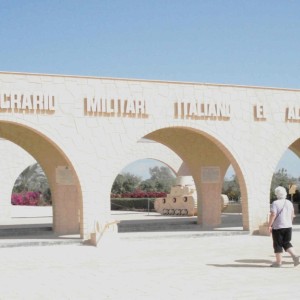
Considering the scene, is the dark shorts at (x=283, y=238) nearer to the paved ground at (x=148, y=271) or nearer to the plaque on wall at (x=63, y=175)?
the paved ground at (x=148, y=271)

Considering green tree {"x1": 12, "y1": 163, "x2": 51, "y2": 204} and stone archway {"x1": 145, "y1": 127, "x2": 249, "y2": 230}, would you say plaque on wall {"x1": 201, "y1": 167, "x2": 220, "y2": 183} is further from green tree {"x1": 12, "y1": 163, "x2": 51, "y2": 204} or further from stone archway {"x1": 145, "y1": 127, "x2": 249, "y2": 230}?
green tree {"x1": 12, "y1": 163, "x2": 51, "y2": 204}

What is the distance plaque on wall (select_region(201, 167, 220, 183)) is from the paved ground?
5.21m

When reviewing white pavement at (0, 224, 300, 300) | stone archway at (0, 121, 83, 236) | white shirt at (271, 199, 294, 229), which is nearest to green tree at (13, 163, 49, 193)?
stone archway at (0, 121, 83, 236)

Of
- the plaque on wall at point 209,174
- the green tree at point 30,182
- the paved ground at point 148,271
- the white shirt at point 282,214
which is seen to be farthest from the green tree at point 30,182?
the white shirt at point 282,214

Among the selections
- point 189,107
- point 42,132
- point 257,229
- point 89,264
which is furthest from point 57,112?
point 257,229

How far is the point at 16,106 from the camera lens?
1444 cm

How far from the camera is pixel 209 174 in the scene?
65.7ft

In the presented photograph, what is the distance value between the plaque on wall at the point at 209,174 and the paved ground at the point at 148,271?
521 centimetres

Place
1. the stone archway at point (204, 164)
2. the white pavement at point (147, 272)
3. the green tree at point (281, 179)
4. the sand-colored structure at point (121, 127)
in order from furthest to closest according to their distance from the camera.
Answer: the green tree at point (281, 179) < the stone archway at point (204, 164) < the sand-colored structure at point (121, 127) < the white pavement at point (147, 272)

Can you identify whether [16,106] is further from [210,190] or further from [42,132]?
[210,190]

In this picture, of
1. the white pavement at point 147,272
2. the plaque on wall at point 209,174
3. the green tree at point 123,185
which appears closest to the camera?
the white pavement at point 147,272

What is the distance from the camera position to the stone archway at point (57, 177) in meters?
18.0

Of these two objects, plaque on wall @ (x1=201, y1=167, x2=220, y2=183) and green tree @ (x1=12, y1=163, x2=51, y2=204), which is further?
green tree @ (x1=12, y1=163, x2=51, y2=204)

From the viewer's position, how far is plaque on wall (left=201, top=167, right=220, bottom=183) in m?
20.0
